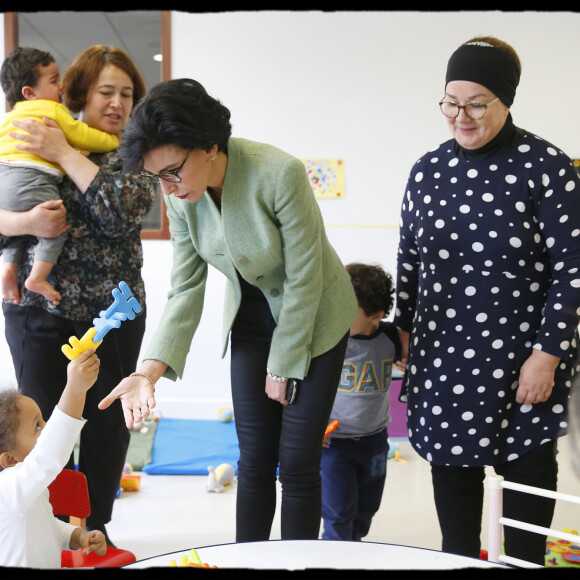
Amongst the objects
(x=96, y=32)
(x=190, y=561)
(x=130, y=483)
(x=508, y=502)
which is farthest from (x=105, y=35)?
(x=190, y=561)

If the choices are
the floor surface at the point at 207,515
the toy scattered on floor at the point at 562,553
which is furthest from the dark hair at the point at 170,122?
the toy scattered on floor at the point at 562,553

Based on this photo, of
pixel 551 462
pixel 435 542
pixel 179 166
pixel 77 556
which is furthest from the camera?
pixel 435 542

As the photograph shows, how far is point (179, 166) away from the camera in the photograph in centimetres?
139

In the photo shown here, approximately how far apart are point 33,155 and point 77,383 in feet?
2.55

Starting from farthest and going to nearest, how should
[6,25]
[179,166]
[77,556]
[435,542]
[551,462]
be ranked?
[6,25] < [435,542] < [551,462] < [179,166] < [77,556]

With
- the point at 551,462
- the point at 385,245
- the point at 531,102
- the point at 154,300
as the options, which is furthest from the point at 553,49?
the point at 551,462

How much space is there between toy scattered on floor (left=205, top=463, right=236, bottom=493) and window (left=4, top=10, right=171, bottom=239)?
4.47 feet

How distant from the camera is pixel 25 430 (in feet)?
4.63

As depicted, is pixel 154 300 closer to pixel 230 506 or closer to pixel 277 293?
pixel 230 506

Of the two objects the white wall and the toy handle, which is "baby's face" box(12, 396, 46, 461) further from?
the white wall

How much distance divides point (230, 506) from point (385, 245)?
5.51 ft

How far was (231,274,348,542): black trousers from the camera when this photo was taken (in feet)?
5.20
